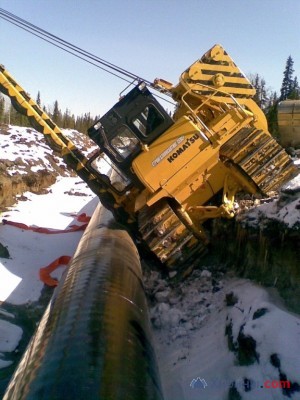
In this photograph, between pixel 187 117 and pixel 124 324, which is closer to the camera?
pixel 124 324

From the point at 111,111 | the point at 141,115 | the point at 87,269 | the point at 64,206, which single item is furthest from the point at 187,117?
the point at 64,206

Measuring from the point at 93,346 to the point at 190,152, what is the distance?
15.8 feet

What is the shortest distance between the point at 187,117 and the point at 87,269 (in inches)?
146

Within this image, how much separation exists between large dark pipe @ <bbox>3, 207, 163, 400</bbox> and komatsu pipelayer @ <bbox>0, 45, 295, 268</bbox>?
217cm

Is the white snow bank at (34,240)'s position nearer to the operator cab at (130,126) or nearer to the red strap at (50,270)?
the red strap at (50,270)

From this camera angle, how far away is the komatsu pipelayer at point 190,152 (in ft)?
23.5

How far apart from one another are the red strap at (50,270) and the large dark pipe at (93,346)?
285 cm

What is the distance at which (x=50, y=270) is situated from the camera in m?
8.54

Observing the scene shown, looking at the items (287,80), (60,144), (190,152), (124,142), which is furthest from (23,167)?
(287,80)

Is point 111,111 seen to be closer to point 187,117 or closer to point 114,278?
point 187,117

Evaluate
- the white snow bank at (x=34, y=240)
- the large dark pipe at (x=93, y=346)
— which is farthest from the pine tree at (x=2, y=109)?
the large dark pipe at (x=93, y=346)

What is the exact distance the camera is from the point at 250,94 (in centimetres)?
837

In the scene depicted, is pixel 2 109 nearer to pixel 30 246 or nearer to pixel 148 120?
pixel 30 246

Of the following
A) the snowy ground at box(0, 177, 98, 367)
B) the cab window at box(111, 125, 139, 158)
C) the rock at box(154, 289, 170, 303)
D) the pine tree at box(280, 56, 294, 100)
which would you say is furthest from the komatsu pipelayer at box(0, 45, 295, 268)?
the pine tree at box(280, 56, 294, 100)
